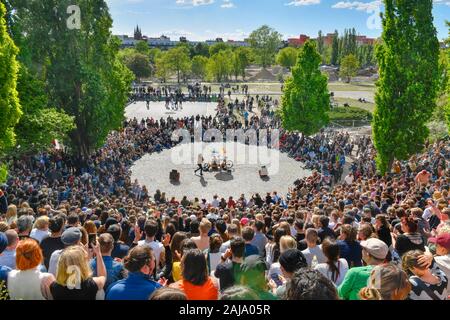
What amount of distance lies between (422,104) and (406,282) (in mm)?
19294

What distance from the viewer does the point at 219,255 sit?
23.3 ft

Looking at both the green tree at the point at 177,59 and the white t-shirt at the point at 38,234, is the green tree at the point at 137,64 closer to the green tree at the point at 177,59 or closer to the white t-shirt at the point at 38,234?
the green tree at the point at 177,59

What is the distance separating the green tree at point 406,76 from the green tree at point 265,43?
384 feet

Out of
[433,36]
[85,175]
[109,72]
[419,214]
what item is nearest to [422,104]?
[433,36]

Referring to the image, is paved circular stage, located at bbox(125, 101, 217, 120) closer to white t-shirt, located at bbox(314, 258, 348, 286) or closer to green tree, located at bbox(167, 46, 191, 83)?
green tree, located at bbox(167, 46, 191, 83)

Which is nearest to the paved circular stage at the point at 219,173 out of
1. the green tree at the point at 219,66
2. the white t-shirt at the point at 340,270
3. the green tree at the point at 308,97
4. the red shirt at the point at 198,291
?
the green tree at the point at 308,97

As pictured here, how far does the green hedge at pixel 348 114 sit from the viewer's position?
5071 centimetres

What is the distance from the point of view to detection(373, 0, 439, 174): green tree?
69.0ft

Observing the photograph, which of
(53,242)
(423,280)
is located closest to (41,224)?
(53,242)

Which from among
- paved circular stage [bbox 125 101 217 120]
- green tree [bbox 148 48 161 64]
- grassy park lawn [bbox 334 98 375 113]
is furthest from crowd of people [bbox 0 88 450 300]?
green tree [bbox 148 48 161 64]

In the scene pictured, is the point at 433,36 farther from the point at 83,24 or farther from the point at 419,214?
the point at 83,24

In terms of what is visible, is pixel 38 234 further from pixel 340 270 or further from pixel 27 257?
pixel 340 270

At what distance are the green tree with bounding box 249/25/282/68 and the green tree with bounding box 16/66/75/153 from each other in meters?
119

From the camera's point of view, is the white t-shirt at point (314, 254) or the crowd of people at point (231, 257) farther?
the white t-shirt at point (314, 254)
